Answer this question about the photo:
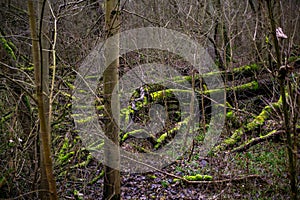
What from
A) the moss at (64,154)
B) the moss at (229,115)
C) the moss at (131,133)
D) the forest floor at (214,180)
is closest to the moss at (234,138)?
the forest floor at (214,180)

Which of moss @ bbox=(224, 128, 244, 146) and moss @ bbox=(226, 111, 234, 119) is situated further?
moss @ bbox=(226, 111, 234, 119)

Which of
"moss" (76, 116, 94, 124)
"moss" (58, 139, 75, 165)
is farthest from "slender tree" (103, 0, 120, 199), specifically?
"moss" (76, 116, 94, 124)

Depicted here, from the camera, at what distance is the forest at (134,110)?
2959 millimetres

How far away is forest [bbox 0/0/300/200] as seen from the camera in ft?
9.71

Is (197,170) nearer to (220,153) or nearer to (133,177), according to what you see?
(220,153)

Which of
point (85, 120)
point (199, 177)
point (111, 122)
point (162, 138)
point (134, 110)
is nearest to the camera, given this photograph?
point (111, 122)

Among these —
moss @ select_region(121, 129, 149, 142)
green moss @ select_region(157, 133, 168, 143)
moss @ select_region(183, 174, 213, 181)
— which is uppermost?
moss @ select_region(121, 129, 149, 142)

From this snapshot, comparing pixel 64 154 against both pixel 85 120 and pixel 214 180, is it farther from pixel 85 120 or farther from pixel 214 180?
pixel 214 180

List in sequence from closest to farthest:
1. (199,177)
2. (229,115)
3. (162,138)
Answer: (199,177) < (162,138) < (229,115)

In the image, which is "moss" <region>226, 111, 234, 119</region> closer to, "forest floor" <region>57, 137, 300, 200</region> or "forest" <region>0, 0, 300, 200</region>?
"forest" <region>0, 0, 300, 200</region>

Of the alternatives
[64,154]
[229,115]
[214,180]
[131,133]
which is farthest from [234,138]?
[64,154]

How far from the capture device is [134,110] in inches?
235

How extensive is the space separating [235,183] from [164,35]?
3881 millimetres

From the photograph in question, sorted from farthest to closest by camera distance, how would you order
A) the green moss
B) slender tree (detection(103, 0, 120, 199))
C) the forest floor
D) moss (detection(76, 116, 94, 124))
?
the green moss < moss (detection(76, 116, 94, 124)) < the forest floor < slender tree (detection(103, 0, 120, 199))
